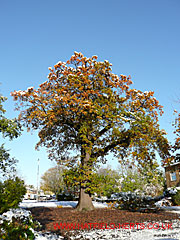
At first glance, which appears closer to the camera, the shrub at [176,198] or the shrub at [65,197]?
the shrub at [176,198]

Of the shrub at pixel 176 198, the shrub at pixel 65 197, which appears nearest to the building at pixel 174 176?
the shrub at pixel 176 198

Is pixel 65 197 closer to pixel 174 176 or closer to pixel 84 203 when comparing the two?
pixel 84 203

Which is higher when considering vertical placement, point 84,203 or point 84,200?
point 84,200

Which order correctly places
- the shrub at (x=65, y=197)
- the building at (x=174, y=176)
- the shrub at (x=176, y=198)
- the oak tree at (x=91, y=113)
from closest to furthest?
1. the oak tree at (x=91, y=113)
2. the shrub at (x=176, y=198)
3. the shrub at (x=65, y=197)
4. the building at (x=174, y=176)

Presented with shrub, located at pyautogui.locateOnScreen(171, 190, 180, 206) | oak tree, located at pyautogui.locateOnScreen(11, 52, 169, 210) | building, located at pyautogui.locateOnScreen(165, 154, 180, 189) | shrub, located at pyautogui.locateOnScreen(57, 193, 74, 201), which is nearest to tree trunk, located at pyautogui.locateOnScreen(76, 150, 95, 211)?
oak tree, located at pyautogui.locateOnScreen(11, 52, 169, 210)

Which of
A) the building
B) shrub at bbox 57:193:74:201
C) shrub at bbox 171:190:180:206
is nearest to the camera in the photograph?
shrub at bbox 171:190:180:206

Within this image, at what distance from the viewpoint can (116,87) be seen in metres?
12.9

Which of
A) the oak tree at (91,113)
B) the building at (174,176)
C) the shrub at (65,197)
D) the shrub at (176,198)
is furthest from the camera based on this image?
the building at (174,176)

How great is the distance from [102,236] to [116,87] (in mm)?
8396

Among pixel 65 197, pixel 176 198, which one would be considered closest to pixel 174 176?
pixel 176 198

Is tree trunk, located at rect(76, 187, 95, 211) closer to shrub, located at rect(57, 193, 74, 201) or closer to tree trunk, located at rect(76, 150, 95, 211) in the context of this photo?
tree trunk, located at rect(76, 150, 95, 211)

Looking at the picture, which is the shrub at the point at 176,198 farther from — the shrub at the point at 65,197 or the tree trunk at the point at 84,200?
the shrub at the point at 65,197

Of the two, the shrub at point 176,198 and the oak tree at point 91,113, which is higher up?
the oak tree at point 91,113

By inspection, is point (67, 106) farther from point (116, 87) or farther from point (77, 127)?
point (116, 87)
